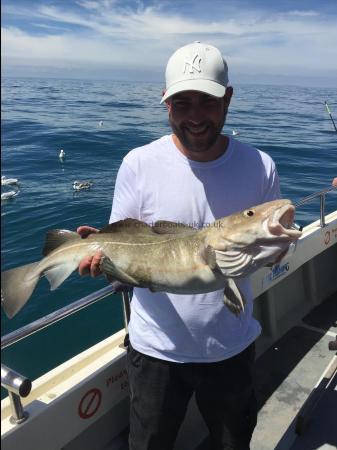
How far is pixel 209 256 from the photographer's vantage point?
2174mm

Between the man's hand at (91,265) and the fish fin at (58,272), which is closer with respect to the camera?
the man's hand at (91,265)

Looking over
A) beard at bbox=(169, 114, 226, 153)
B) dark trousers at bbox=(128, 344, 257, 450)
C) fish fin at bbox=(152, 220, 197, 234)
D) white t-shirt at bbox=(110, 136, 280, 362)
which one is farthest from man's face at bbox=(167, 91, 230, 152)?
dark trousers at bbox=(128, 344, 257, 450)

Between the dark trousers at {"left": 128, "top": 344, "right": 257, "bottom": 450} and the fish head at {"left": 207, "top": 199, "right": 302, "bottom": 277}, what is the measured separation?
2.28ft

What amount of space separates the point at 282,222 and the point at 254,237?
0.14 meters

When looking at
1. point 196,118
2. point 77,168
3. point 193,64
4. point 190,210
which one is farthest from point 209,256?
point 77,168

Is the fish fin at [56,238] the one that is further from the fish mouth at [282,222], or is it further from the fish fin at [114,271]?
the fish mouth at [282,222]

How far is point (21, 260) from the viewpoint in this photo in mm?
10000

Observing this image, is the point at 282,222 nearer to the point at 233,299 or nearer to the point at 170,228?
the point at 233,299

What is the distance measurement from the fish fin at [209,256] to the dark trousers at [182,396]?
2.15 feet

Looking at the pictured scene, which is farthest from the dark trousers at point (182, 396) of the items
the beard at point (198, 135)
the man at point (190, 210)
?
the beard at point (198, 135)

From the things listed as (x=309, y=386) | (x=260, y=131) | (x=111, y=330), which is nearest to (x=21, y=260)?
(x=111, y=330)

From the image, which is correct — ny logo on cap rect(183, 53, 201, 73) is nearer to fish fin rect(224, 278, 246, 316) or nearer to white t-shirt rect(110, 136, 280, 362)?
white t-shirt rect(110, 136, 280, 362)

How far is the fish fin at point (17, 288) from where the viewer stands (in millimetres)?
2047

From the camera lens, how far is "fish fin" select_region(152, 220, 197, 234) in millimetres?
2320
